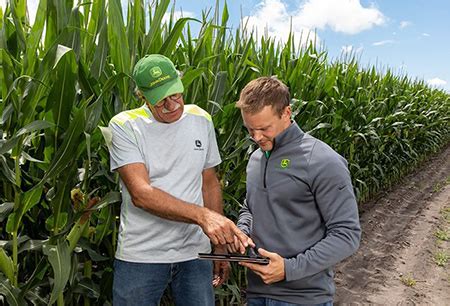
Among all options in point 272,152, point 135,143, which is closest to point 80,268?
point 135,143

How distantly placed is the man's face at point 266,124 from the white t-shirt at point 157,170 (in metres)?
0.33

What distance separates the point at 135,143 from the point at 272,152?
0.48m

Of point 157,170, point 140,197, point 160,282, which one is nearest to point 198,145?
point 157,170

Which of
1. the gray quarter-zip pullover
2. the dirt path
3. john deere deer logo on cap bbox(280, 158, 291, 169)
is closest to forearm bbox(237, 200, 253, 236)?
the gray quarter-zip pullover

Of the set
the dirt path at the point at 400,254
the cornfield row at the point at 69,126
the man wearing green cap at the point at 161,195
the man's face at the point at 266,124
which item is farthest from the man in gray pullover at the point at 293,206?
the dirt path at the point at 400,254

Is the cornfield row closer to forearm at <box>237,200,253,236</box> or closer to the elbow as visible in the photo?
the elbow

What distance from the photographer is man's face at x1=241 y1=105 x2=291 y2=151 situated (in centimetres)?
150

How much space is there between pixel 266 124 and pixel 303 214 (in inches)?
12.2

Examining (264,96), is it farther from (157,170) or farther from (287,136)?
(157,170)

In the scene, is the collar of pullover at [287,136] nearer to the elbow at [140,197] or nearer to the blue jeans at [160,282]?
the elbow at [140,197]

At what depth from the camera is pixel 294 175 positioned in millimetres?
1519

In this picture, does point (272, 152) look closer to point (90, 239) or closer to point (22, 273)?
point (90, 239)

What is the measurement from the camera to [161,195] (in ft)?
5.34

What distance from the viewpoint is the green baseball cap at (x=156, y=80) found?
1624 millimetres
